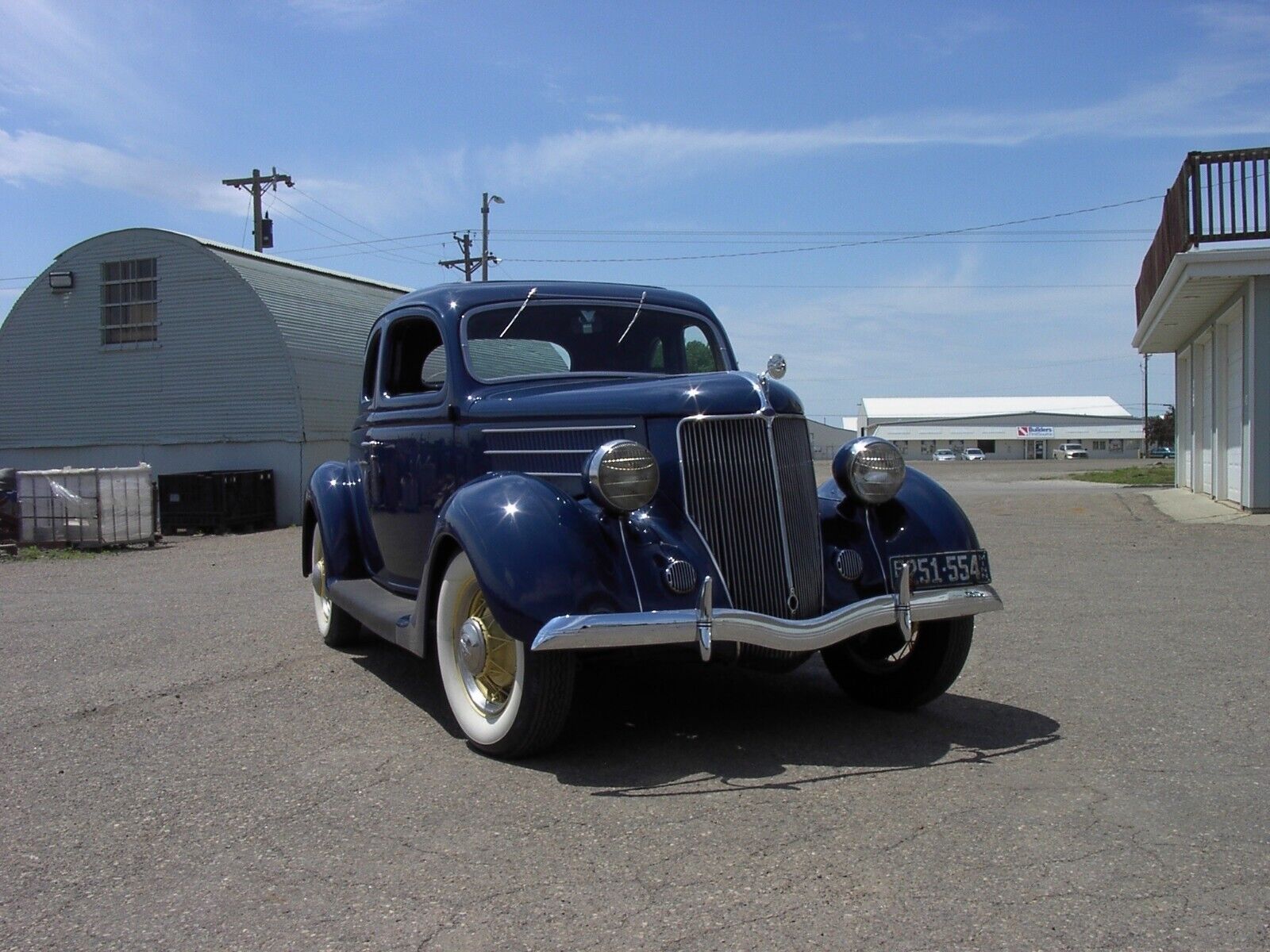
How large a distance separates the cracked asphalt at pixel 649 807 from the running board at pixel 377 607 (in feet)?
1.26

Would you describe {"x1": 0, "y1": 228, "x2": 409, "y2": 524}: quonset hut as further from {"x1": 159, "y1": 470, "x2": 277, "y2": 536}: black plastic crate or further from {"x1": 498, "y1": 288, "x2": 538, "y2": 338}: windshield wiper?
{"x1": 498, "y1": 288, "x2": 538, "y2": 338}: windshield wiper

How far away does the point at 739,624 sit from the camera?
4176mm

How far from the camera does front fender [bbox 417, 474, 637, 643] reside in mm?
4203

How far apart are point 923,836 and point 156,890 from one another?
7.44 ft

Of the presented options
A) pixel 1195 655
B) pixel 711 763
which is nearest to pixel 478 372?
pixel 711 763

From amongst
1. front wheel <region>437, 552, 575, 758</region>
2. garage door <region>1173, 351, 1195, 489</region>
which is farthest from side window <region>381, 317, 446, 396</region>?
garage door <region>1173, 351, 1195, 489</region>

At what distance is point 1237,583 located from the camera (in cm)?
934

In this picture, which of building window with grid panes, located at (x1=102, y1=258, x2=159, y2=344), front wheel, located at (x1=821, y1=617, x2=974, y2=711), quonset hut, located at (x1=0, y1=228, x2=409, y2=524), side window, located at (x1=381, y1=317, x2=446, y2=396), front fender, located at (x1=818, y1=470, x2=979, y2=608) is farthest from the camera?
building window with grid panes, located at (x1=102, y1=258, x2=159, y2=344)

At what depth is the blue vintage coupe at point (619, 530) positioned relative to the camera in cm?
430

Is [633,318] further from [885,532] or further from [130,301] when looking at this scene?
[130,301]

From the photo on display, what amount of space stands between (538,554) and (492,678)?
75 centimetres

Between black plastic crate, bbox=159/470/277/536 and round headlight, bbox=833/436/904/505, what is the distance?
16407 millimetres

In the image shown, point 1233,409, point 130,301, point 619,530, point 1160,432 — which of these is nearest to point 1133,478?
point 1233,409

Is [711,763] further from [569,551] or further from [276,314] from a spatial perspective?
[276,314]
